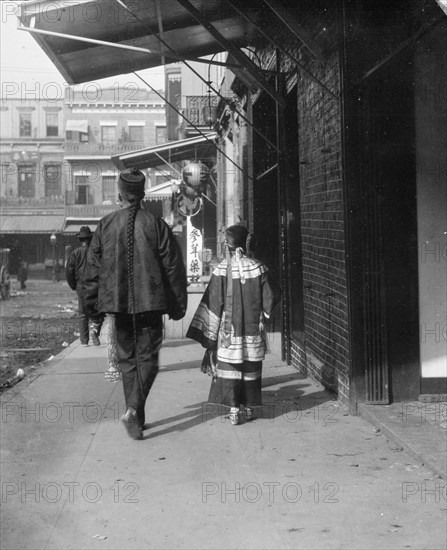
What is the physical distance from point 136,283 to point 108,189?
46.8 m

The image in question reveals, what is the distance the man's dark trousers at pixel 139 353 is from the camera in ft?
19.8

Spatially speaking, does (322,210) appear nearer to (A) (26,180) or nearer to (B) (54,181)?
(B) (54,181)

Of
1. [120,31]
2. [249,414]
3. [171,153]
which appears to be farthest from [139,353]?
[171,153]

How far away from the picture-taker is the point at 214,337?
6.61 m

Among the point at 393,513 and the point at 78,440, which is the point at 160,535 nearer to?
the point at 393,513

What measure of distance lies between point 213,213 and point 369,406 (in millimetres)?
19123

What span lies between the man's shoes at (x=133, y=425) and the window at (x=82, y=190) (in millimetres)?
46509

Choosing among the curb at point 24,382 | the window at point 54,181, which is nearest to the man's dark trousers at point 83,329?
the curb at point 24,382

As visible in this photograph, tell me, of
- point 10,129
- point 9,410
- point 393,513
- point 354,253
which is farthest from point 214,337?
point 10,129

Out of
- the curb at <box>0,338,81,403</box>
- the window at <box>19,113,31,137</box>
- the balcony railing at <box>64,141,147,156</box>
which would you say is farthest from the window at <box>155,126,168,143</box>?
the curb at <box>0,338,81,403</box>

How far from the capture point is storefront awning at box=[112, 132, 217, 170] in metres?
19.8

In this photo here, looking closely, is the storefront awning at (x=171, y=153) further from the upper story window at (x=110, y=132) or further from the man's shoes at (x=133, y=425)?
the upper story window at (x=110, y=132)

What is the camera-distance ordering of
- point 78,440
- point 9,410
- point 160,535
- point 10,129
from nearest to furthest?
1. point 160,535
2. point 78,440
3. point 9,410
4. point 10,129

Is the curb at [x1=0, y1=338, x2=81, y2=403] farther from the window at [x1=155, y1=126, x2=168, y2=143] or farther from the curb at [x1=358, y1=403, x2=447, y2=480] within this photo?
the window at [x1=155, y1=126, x2=168, y2=143]
